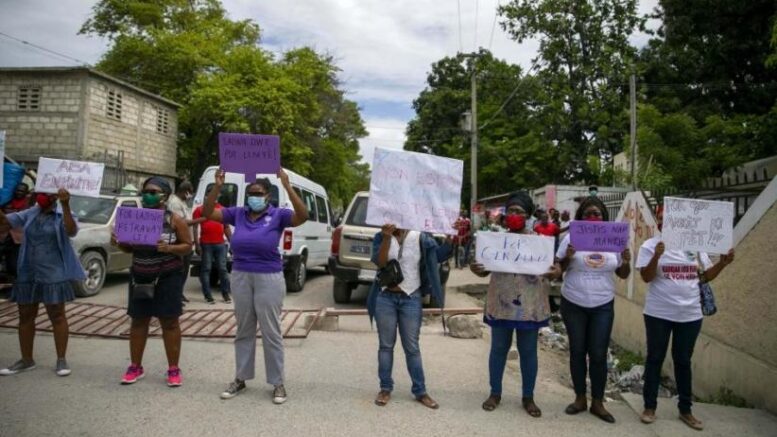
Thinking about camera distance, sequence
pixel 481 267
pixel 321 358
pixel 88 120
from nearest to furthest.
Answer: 1. pixel 481 267
2. pixel 321 358
3. pixel 88 120

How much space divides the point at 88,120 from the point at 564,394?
19.3m

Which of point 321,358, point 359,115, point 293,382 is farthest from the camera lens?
point 359,115

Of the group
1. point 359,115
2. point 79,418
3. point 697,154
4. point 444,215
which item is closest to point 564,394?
point 444,215

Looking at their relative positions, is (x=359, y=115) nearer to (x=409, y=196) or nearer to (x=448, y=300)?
(x=448, y=300)

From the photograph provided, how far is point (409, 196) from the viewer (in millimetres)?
4402

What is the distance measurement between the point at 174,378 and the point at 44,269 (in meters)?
1.46

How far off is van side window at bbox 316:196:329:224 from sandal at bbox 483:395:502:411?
7954mm

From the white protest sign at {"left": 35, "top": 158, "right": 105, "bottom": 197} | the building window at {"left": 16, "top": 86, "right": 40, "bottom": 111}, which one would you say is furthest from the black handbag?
the building window at {"left": 16, "top": 86, "right": 40, "bottom": 111}

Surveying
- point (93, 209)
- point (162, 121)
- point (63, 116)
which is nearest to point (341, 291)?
point (93, 209)

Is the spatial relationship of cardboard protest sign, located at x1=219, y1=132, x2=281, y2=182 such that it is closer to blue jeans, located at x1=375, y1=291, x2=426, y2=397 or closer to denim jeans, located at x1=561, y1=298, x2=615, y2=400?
blue jeans, located at x1=375, y1=291, x2=426, y2=397

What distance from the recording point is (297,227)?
29.6ft

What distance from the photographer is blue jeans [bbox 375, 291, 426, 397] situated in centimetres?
436

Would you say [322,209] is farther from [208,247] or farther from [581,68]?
[581,68]

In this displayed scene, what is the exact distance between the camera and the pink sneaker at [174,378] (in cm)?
455
